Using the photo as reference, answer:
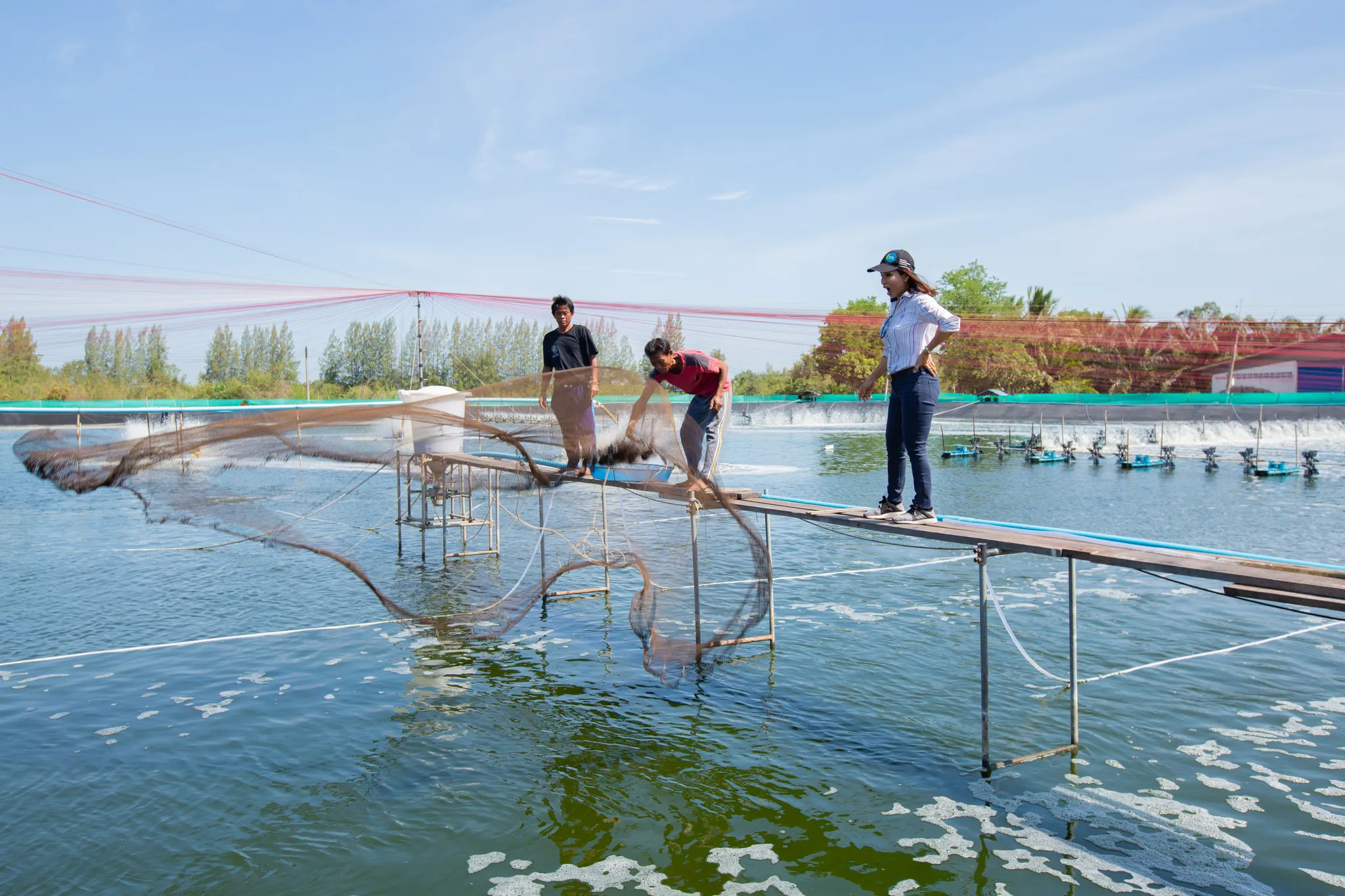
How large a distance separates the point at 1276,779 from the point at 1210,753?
573 mm

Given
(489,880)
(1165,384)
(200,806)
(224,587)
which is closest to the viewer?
(489,880)

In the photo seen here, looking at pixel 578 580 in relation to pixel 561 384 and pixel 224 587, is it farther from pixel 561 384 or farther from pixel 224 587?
pixel 561 384

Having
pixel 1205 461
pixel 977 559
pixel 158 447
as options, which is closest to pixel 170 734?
pixel 158 447

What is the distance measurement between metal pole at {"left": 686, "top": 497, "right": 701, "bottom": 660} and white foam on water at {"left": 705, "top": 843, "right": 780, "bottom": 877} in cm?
163

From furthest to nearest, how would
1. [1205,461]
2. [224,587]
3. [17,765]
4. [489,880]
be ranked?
[1205,461] < [224,587] < [17,765] < [489,880]

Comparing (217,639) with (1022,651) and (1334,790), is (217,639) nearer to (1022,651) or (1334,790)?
(1022,651)

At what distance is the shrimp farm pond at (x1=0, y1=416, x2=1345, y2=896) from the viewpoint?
605 centimetres

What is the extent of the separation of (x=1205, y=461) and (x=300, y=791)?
141 ft

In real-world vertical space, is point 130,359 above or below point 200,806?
above

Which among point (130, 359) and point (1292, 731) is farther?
point (130, 359)

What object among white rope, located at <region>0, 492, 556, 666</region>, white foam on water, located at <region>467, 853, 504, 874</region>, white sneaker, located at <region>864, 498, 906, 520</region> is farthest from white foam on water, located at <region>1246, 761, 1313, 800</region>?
white rope, located at <region>0, 492, 556, 666</region>

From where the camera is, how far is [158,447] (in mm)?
7176

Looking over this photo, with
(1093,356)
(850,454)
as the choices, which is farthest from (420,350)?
(1093,356)

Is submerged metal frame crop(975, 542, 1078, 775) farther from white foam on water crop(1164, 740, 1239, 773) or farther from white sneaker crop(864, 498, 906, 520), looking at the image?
white foam on water crop(1164, 740, 1239, 773)
